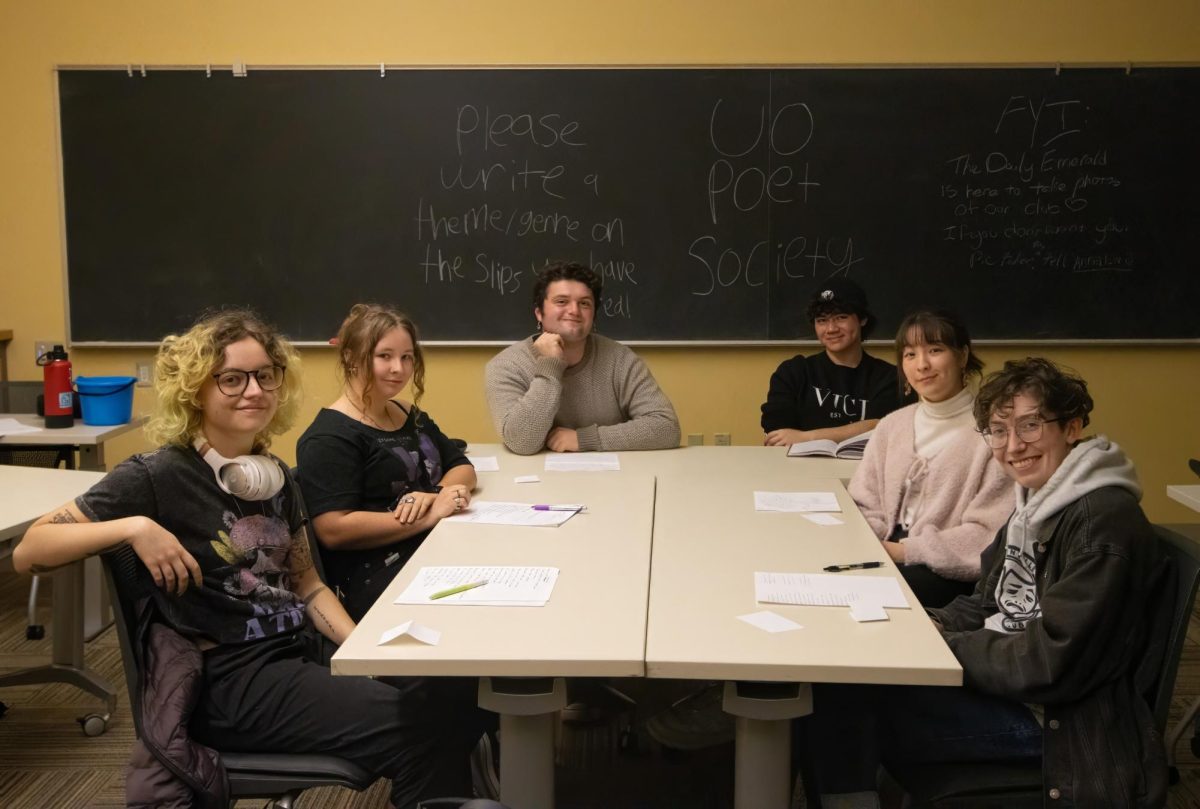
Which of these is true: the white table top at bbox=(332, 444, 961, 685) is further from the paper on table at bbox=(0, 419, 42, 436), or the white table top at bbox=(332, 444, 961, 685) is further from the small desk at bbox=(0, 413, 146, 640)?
the paper on table at bbox=(0, 419, 42, 436)

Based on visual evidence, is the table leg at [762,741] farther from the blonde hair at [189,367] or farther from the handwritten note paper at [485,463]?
the handwritten note paper at [485,463]

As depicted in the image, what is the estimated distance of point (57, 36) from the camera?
4531 millimetres

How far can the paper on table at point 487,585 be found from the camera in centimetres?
186

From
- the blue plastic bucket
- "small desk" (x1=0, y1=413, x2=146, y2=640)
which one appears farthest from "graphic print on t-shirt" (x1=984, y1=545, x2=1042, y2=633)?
the blue plastic bucket

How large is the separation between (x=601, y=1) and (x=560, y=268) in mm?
1549

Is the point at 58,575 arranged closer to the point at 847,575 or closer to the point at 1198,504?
the point at 847,575

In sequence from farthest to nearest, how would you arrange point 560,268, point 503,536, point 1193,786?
point 560,268, point 1193,786, point 503,536

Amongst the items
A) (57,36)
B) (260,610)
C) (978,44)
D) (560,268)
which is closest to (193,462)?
(260,610)

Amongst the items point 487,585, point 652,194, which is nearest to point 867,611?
point 487,585

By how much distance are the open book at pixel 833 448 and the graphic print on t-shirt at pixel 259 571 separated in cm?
177

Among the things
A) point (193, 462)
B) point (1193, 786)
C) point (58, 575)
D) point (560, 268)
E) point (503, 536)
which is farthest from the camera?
point (560, 268)

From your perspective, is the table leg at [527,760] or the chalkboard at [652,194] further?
the chalkboard at [652,194]

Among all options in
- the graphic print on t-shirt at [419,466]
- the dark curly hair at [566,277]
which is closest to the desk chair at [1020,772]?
the graphic print on t-shirt at [419,466]

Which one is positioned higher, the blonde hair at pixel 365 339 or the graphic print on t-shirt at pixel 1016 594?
the blonde hair at pixel 365 339
